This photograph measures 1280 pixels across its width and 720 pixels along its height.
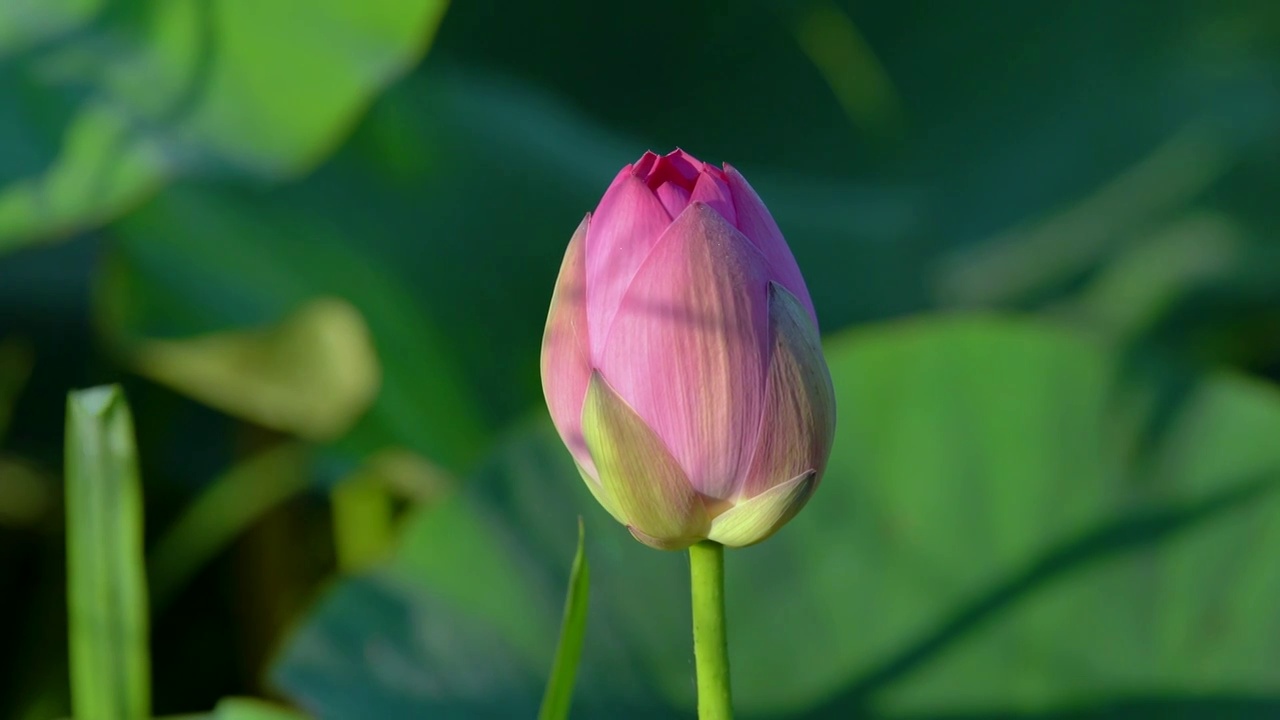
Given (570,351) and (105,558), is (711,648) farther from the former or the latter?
(105,558)

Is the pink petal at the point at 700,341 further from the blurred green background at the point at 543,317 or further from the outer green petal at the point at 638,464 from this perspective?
the blurred green background at the point at 543,317

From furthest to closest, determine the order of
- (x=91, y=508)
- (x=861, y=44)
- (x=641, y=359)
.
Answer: (x=861, y=44)
(x=91, y=508)
(x=641, y=359)

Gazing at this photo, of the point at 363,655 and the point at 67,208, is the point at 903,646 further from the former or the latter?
the point at 67,208

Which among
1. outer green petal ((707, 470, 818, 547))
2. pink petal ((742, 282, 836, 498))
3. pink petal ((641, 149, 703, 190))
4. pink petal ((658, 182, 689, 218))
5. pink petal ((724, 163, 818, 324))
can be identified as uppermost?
pink petal ((641, 149, 703, 190))

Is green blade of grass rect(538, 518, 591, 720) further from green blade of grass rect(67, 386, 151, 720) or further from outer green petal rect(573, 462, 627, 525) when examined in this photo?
green blade of grass rect(67, 386, 151, 720)

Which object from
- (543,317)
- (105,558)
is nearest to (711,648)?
(105,558)

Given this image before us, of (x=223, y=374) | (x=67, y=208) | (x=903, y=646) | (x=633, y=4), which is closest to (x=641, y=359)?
(x=903, y=646)

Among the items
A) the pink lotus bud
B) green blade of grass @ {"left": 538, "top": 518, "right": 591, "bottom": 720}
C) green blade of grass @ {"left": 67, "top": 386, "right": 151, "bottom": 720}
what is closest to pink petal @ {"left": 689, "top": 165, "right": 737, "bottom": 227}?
the pink lotus bud
